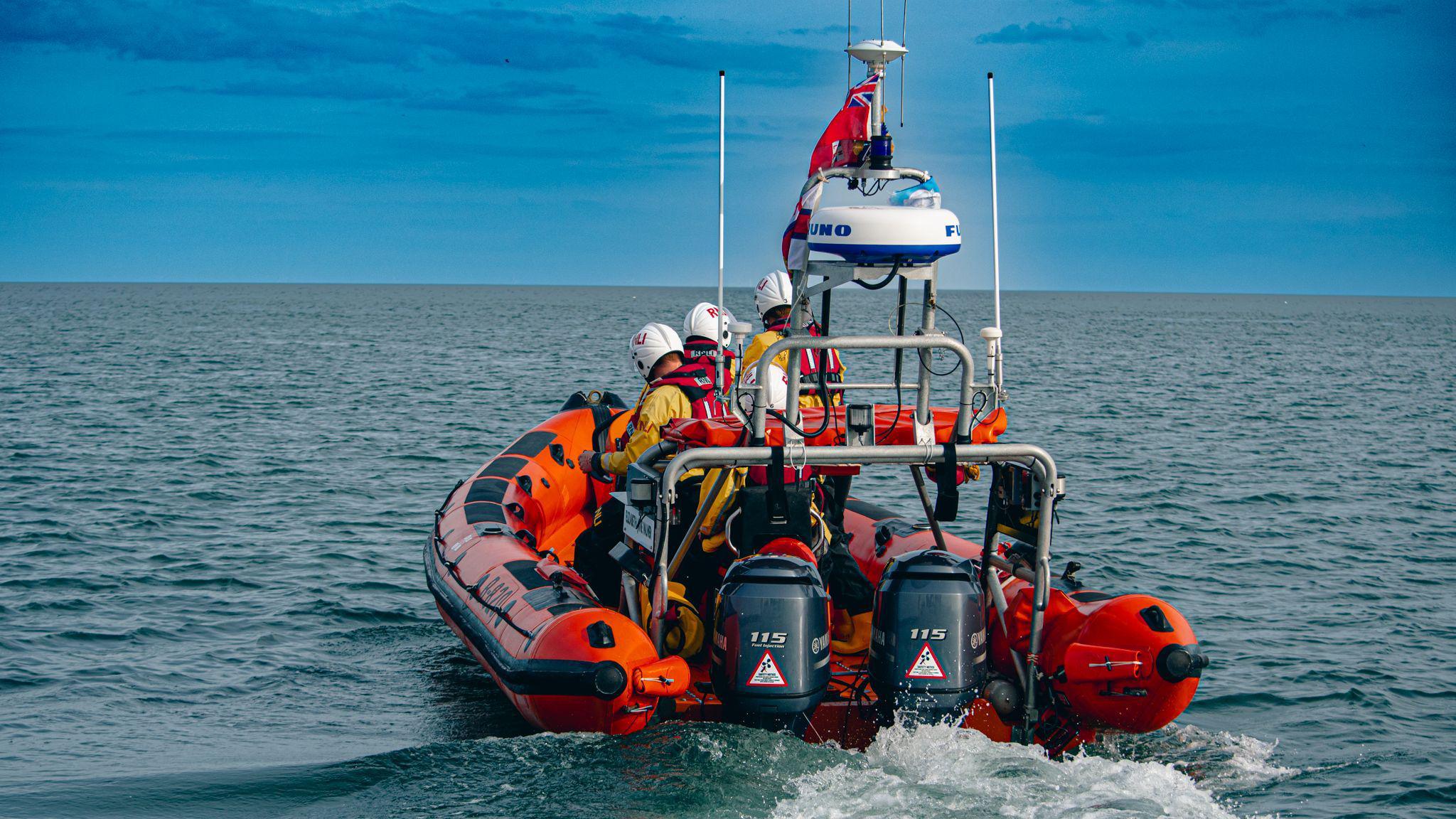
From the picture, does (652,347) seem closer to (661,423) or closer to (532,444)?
(661,423)

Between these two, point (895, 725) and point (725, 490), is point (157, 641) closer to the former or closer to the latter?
point (725, 490)

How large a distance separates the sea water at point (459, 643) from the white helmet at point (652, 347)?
5.97 ft

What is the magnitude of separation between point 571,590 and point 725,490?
2.86 ft

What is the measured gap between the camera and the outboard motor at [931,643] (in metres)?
4.97

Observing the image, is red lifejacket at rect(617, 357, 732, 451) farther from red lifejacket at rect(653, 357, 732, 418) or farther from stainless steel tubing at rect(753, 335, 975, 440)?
stainless steel tubing at rect(753, 335, 975, 440)

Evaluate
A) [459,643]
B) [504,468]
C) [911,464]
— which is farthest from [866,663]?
[504,468]

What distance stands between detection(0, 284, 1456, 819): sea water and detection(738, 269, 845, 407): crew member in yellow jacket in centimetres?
211

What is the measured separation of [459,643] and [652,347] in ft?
7.62

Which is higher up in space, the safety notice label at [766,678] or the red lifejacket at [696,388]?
the red lifejacket at [696,388]

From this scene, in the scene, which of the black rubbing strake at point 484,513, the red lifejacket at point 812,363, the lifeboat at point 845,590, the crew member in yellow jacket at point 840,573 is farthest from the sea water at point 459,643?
the red lifejacket at point 812,363

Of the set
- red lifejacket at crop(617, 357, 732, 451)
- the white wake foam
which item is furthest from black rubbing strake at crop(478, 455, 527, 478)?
the white wake foam

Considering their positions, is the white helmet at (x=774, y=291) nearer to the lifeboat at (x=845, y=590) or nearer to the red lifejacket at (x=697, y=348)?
the red lifejacket at (x=697, y=348)

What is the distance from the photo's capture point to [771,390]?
5672mm

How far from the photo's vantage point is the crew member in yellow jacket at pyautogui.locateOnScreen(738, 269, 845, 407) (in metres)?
6.99
